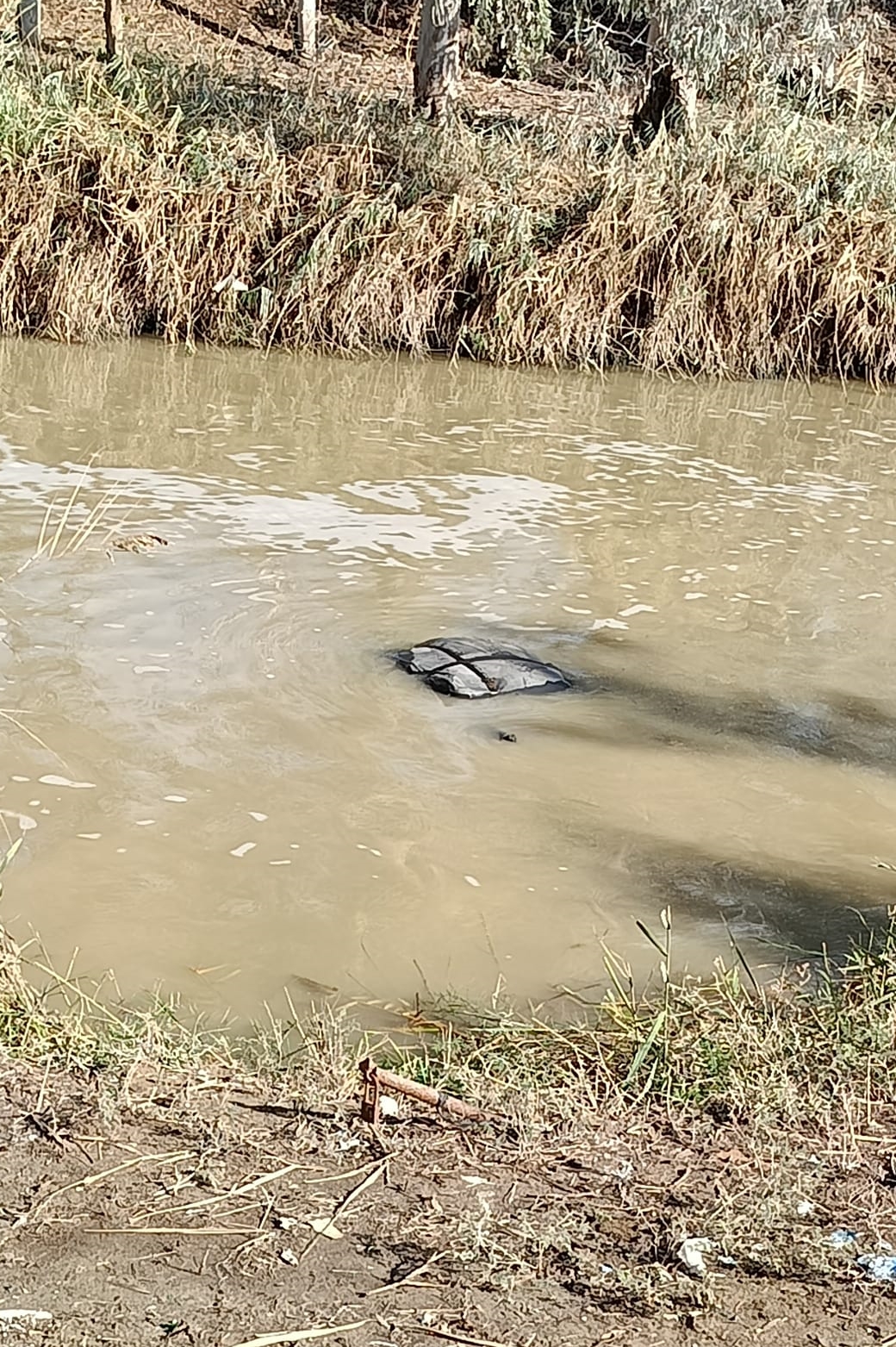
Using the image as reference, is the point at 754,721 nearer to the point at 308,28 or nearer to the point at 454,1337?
the point at 454,1337

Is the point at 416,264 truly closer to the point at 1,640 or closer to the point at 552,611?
the point at 552,611

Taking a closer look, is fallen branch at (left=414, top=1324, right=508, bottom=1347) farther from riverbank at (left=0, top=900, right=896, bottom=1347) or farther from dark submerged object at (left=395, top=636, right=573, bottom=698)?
dark submerged object at (left=395, top=636, right=573, bottom=698)

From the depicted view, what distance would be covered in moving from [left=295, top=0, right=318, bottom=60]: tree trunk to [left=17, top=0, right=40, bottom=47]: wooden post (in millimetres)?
3878

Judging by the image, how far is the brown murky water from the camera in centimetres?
335

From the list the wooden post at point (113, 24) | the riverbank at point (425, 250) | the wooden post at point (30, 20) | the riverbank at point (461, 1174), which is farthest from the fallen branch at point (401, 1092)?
the wooden post at point (113, 24)

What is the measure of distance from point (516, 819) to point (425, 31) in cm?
1183

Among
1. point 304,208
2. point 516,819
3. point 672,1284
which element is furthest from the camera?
point 304,208

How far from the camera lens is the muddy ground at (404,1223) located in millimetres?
1900

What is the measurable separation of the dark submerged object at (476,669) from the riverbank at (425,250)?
5954 millimetres

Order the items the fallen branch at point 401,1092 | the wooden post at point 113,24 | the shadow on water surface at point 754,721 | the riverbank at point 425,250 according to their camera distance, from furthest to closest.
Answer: the wooden post at point 113,24 < the riverbank at point 425,250 < the shadow on water surface at point 754,721 < the fallen branch at point 401,1092

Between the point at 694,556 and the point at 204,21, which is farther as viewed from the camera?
the point at 204,21

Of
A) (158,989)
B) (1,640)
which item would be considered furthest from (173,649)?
(158,989)

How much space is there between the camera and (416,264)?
1046cm

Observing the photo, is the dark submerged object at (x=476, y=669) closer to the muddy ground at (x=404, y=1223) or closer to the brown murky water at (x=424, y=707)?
the brown murky water at (x=424, y=707)
